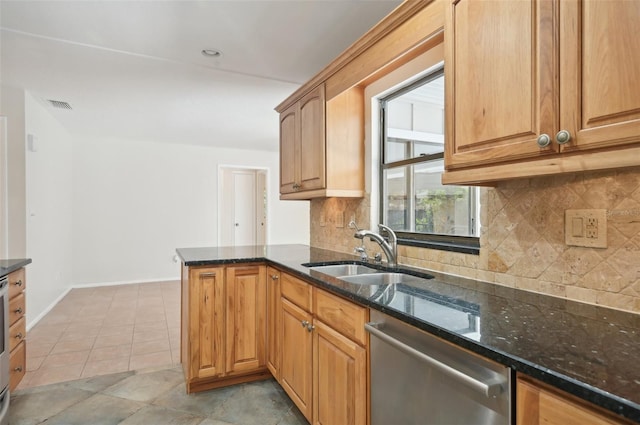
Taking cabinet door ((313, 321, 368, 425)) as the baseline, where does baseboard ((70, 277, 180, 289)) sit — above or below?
below

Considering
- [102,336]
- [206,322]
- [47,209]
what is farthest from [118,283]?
[206,322]

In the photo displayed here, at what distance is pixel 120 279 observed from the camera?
5.88m

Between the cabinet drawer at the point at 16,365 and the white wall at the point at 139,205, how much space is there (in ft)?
12.2

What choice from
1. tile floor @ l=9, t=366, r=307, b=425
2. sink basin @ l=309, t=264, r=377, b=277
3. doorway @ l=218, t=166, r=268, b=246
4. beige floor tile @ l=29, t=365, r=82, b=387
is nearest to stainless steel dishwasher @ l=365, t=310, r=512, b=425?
sink basin @ l=309, t=264, r=377, b=277

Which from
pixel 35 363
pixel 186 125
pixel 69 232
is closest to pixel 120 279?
pixel 69 232

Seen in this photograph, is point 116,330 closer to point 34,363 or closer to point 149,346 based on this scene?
point 149,346

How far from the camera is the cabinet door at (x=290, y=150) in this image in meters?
2.87

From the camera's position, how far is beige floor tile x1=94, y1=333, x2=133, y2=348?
3.26 meters

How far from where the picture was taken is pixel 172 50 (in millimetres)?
2697

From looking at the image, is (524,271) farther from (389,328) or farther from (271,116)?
(271,116)

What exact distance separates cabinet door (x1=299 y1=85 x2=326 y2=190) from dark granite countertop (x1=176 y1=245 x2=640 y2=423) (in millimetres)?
1061

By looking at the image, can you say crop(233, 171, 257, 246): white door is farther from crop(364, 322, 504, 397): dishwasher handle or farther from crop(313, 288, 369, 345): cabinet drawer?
crop(364, 322, 504, 397): dishwasher handle

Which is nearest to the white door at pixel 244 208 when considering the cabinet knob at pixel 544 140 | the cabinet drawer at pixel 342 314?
the cabinet drawer at pixel 342 314

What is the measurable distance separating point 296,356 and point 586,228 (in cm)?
150
